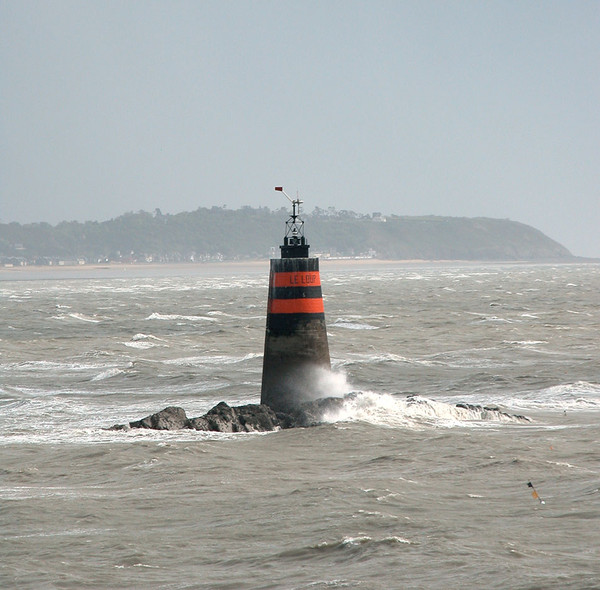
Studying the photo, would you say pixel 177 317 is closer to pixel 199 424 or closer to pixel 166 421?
pixel 166 421

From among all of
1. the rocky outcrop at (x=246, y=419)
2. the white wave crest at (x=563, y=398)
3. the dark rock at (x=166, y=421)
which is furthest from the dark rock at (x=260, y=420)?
the white wave crest at (x=563, y=398)

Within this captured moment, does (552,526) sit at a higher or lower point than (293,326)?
lower

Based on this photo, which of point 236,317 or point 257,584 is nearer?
point 257,584

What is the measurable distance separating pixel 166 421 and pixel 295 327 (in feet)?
9.48

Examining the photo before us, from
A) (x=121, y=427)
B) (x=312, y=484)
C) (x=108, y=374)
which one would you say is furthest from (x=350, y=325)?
(x=312, y=484)

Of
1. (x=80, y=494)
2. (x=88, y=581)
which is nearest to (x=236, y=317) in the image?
(x=80, y=494)

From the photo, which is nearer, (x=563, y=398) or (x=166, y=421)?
(x=166, y=421)

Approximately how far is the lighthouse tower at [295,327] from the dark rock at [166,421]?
1.71 m

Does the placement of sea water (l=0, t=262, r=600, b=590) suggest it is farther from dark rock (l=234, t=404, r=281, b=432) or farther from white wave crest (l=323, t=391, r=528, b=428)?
dark rock (l=234, t=404, r=281, b=432)

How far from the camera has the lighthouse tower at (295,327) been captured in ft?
60.7

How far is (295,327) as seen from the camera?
18531mm

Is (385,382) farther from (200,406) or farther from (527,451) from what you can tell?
(527,451)

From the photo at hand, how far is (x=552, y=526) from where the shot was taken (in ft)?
40.5

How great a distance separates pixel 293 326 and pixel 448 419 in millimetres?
3713
